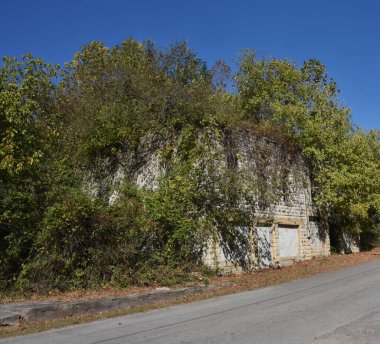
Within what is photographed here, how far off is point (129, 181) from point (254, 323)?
9.95m

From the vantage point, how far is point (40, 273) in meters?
12.9

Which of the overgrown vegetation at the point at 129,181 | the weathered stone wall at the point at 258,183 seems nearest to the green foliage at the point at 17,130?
the overgrown vegetation at the point at 129,181

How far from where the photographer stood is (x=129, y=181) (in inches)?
670

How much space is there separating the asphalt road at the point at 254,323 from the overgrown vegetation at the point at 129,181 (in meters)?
3.86

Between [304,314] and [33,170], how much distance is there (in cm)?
966

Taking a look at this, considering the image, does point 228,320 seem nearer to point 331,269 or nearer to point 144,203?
point 144,203

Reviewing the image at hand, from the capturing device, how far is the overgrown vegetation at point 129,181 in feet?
43.2

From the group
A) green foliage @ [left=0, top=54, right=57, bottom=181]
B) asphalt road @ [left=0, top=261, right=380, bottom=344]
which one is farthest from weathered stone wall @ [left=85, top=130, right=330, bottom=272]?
asphalt road @ [left=0, top=261, right=380, bottom=344]

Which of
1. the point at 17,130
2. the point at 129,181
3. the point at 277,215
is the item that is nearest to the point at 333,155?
the point at 277,215

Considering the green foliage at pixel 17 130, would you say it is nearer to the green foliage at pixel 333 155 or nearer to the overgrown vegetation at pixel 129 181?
the overgrown vegetation at pixel 129 181

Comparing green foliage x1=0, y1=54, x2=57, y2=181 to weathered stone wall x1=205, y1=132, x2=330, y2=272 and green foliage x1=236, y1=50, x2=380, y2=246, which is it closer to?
weathered stone wall x1=205, y1=132, x2=330, y2=272

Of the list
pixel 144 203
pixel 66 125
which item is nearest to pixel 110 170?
pixel 66 125

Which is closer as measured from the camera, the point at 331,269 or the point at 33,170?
the point at 33,170

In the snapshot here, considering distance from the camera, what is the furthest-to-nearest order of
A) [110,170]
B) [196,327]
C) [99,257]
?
[110,170] < [99,257] < [196,327]
